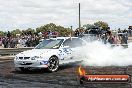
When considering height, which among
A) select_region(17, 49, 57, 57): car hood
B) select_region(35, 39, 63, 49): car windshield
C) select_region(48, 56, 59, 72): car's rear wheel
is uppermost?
select_region(35, 39, 63, 49): car windshield

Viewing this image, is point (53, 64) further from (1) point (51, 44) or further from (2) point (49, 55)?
(1) point (51, 44)

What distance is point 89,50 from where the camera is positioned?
1695cm

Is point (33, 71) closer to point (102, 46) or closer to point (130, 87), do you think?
point (102, 46)

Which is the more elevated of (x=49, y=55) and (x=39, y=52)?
(x=39, y=52)

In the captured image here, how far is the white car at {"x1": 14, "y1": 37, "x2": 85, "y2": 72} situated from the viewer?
47.3 ft

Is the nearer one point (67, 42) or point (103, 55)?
point (67, 42)

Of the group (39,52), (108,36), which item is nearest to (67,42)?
(39,52)

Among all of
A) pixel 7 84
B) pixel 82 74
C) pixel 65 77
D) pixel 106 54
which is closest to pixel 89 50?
pixel 106 54

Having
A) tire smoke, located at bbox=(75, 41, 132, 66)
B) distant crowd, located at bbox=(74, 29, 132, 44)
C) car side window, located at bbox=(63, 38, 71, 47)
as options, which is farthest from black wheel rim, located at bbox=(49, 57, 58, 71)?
distant crowd, located at bbox=(74, 29, 132, 44)

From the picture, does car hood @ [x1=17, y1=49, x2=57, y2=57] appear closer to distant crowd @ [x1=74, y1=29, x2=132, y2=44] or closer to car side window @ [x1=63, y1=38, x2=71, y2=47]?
car side window @ [x1=63, y1=38, x2=71, y2=47]

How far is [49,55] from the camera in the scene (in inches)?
575

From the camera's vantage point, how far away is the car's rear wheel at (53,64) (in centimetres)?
1462

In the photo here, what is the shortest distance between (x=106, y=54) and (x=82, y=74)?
1072cm

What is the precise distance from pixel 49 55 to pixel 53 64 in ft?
1.51
